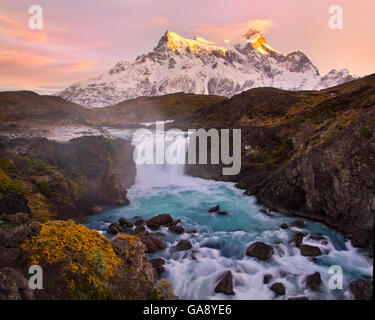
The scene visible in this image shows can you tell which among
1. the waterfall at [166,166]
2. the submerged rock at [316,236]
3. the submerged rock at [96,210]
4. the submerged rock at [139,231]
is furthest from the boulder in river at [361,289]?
the waterfall at [166,166]

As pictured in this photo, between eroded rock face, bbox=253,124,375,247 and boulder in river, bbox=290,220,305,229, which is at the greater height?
eroded rock face, bbox=253,124,375,247

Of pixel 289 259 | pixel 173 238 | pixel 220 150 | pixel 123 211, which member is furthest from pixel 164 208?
pixel 220 150

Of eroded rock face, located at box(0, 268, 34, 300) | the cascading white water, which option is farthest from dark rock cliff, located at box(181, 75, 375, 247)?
eroded rock face, located at box(0, 268, 34, 300)

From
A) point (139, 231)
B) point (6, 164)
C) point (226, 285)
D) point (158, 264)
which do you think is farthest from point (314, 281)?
point (6, 164)

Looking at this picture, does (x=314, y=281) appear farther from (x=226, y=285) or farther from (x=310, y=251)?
(x=226, y=285)

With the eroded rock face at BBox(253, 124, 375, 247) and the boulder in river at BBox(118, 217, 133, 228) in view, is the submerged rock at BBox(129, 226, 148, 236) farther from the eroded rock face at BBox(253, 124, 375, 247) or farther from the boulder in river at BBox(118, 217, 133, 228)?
the eroded rock face at BBox(253, 124, 375, 247)

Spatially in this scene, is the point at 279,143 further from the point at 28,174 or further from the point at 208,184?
the point at 28,174

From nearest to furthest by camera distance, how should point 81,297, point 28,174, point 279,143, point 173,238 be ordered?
1. point 81,297
2. point 173,238
3. point 28,174
4. point 279,143
